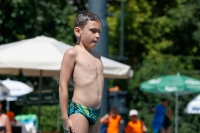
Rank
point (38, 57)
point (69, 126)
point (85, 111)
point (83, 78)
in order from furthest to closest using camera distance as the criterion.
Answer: point (38, 57) < point (83, 78) < point (85, 111) < point (69, 126)

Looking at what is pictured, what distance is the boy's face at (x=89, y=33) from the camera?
5402mm

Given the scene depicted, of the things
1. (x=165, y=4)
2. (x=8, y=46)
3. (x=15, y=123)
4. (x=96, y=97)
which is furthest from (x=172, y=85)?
(x=96, y=97)

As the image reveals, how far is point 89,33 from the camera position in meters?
5.41

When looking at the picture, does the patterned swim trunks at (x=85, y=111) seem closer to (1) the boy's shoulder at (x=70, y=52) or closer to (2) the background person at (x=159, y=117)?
(1) the boy's shoulder at (x=70, y=52)

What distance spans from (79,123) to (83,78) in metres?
0.41

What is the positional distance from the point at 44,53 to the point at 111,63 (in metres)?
1.28

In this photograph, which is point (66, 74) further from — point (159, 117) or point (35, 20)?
point (35, 20)

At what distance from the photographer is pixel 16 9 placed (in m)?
22.3

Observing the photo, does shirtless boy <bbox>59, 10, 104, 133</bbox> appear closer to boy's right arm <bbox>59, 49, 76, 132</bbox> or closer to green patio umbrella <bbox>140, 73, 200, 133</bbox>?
boy's right arm <bbox>59, 49, 76, 132</bbox>

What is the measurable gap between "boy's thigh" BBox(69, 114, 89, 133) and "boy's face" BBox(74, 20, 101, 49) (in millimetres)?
650

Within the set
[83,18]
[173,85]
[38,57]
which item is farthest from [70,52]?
[173,85]

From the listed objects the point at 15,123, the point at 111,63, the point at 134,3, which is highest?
the point at 134,3

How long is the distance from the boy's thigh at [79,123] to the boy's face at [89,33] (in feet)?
2.13

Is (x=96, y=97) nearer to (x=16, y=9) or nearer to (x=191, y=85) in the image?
(x=191, y=85)
